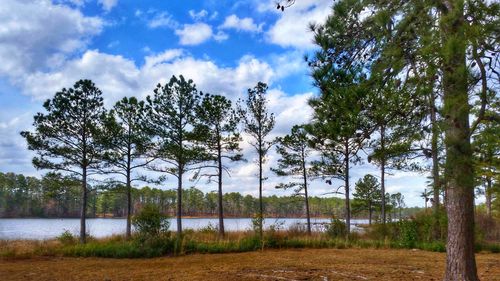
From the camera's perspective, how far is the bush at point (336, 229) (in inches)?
640

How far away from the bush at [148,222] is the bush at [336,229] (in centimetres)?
755

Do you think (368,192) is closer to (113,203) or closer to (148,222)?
(148,222)

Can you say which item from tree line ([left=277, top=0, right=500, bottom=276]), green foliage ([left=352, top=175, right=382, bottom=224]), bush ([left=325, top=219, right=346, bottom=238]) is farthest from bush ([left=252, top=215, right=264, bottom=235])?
green foliage ([left=352, top=175, right=382, bottom=224])

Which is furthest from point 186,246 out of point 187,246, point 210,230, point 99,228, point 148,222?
point 99,228

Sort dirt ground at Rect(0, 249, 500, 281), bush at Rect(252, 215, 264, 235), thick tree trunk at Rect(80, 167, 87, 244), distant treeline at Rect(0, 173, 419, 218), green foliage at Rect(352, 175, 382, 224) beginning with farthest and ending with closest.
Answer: distant treeline at Rect(0, 173, 419, 218), green foliage at Rect(352, 175, 382, 224), thick tree trunk at Rect(80, 167, 87, 244), bush at Rect(252, 215, 264, 235), dirt ground at Rect(0, 249, 500, 281)

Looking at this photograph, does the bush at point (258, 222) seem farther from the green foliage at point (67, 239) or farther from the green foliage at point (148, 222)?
the green foliage at point (67, 239)


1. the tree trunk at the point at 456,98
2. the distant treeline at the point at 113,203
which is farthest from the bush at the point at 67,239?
the distant treeline at the point at 113,203

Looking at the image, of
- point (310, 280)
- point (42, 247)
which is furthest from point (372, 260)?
point (42, 247)

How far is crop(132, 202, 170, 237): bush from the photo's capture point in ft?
38.5

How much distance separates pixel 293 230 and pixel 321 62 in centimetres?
1173

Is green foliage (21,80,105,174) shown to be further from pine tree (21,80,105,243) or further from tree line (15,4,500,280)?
tree line (15,4,500,280)

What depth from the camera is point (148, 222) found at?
11.8 meters

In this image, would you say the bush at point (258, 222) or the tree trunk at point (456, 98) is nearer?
the tree trunk at point (456, 98)

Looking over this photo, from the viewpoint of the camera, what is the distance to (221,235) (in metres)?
16.1
